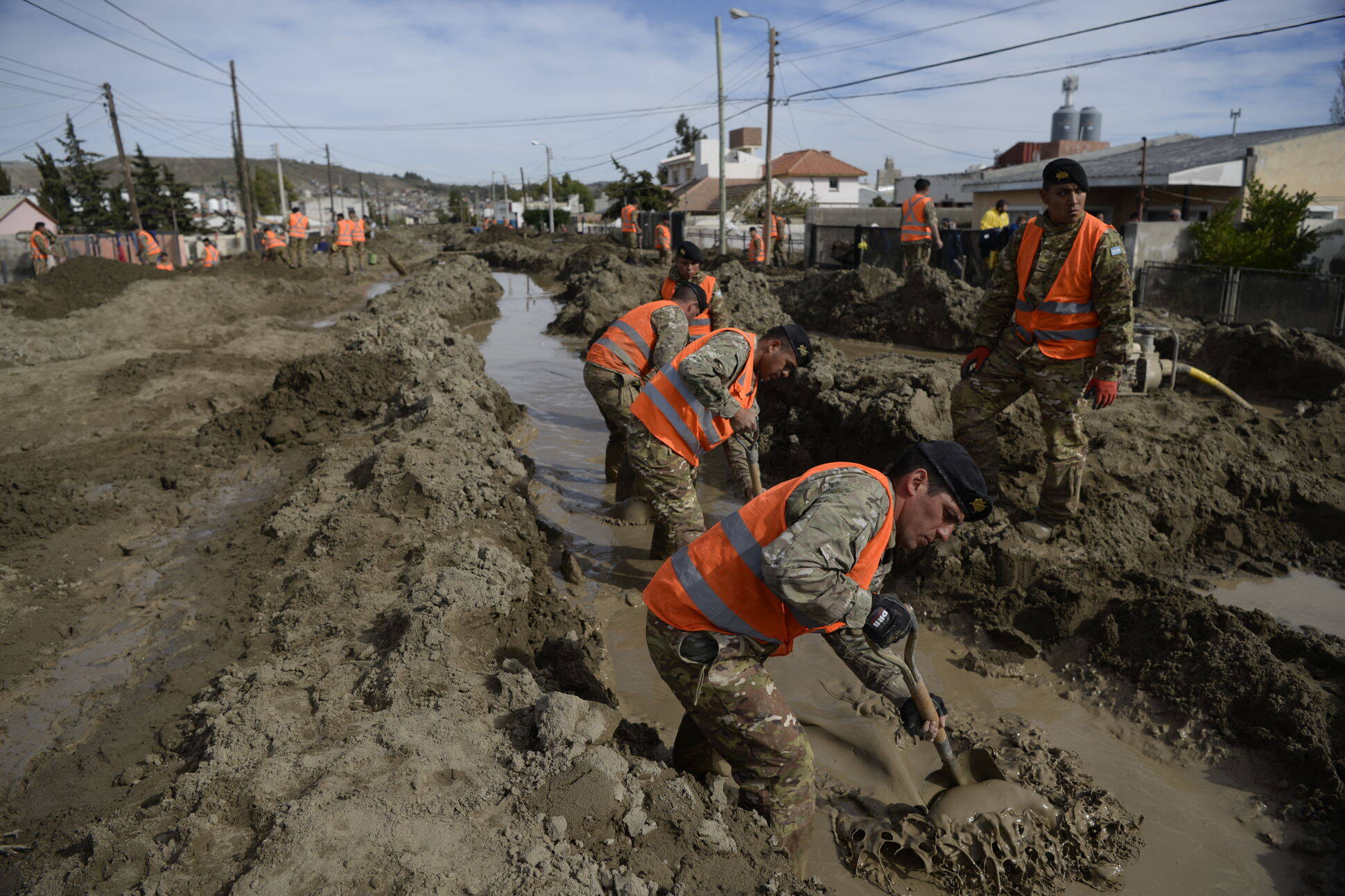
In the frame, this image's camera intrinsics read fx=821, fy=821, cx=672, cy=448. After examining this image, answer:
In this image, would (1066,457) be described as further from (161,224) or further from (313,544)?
(161,224)

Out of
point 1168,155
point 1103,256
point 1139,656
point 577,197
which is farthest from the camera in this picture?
point 577,197

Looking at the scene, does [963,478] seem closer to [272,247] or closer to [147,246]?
[272,247]

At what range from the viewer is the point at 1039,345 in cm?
480

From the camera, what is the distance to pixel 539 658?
3.88 metres

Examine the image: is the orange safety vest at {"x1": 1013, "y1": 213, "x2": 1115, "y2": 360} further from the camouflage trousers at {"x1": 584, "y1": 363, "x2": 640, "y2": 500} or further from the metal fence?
the metal fence

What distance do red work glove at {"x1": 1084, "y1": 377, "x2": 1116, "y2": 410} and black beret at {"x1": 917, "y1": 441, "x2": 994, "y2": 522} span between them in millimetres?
2716

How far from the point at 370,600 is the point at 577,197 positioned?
8277cm

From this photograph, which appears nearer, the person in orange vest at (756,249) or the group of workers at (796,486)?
the group of workers at (796,486)

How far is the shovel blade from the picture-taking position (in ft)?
10.1

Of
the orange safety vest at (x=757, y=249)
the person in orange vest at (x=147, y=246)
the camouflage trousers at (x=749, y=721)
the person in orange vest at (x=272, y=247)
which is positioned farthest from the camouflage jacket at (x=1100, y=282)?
the person in orange vest at (x=147, y=246)

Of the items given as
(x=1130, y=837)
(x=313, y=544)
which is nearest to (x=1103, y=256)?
(x=1130, y=837)

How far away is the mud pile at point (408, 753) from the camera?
2.35m

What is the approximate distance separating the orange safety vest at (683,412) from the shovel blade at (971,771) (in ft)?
6.28

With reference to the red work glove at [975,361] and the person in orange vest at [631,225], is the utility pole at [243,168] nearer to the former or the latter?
the person in orange vest at [631,225]
